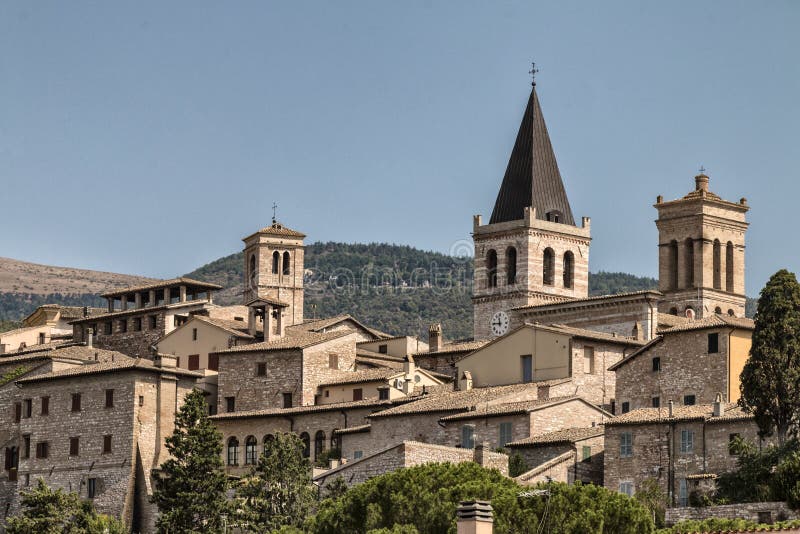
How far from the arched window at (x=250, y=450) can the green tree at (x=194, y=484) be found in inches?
276

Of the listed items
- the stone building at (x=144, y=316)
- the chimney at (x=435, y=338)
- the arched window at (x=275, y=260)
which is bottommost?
the chimney at (x=435, y=338)

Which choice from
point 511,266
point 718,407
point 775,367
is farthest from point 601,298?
point 775,367

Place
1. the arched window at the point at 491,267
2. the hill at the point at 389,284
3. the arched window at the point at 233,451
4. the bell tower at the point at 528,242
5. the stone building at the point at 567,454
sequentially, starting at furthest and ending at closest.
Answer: the hill at the point at 389,284, the arched window at the point at 491,267, the bell tower at the point at 528,242, the arched window at the point at 233,451, the stone building at the point at 567,454

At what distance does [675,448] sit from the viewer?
59.2 m

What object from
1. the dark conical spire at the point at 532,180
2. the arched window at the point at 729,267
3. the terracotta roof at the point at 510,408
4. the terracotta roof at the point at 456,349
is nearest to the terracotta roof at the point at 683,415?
the terracotta roof at the point at 510,408

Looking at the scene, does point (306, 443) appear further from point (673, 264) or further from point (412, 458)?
point (673, 264)

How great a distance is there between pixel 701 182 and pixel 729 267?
4826mm

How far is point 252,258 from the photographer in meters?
111

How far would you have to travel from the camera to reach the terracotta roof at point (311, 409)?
71.8 metres

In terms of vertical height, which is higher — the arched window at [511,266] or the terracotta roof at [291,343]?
the arched window at [511,266]

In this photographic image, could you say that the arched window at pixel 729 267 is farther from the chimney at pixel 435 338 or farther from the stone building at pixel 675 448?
the stone building at pixel 675 448

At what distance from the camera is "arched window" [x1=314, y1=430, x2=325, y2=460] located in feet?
237

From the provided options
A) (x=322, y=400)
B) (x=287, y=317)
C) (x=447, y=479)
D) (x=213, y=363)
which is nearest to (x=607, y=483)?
(x=447, y=479)

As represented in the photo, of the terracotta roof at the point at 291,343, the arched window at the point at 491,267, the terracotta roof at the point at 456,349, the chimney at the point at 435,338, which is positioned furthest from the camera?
the arched window at the point at 491,267
